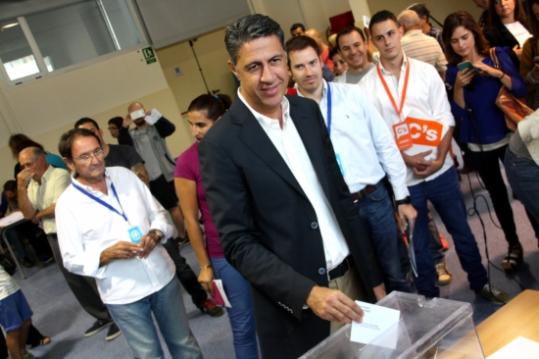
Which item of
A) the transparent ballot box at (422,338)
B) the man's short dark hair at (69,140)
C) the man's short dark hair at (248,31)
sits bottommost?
the transparent ballot box at (422,338)

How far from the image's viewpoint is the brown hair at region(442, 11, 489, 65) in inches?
101

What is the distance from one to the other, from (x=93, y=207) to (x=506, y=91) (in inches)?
87.8

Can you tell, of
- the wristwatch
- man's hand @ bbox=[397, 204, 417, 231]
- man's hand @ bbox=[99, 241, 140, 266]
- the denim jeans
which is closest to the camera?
the denim jeans

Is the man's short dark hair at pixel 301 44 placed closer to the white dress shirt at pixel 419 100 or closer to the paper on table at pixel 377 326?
the white dress shirt at pixel 419 100

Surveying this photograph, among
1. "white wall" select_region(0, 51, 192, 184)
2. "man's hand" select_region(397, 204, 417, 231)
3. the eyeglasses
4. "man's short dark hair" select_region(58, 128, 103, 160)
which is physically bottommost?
"man's hand" select_region(397, 204, 417, 231)

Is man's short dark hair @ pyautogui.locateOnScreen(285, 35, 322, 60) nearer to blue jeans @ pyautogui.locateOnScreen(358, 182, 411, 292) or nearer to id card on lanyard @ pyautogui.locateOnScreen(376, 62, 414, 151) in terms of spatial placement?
id card on lanyard @ pyautogui.locateOnScreen(376, 62, 414, 151)

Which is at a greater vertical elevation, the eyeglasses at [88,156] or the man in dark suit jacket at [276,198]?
the eyeglasses at [88,156]

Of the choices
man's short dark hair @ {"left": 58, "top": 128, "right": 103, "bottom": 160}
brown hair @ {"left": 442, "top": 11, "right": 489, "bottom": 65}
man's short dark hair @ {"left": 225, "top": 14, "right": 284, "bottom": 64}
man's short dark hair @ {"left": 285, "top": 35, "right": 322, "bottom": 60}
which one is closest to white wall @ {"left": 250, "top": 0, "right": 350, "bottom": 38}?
brown hair @ {"left": 442, "top": 11, "right": 489, "bottom": 65}

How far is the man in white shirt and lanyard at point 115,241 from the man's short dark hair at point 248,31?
1.22 m

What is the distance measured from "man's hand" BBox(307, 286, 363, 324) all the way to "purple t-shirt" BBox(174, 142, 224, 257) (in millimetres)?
1113

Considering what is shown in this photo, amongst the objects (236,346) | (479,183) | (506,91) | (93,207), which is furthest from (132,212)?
(479,183)

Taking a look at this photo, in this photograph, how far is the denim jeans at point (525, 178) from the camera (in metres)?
1.81

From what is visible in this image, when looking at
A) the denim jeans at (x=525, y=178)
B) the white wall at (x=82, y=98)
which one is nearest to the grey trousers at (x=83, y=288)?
the denim jeans at (x=525, y=178)

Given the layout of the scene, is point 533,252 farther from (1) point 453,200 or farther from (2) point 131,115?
(2) point 131,115
